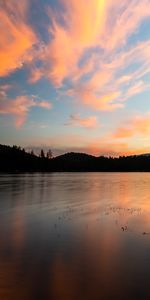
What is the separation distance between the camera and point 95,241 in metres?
18.3

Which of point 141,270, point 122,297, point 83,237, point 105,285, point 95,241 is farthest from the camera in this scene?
point 83,237

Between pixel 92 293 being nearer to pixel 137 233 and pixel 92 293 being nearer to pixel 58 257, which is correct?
pixel 58 257

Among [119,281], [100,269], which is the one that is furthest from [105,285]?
[100,269]

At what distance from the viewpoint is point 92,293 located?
1055 cm

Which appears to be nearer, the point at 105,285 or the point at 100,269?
the point at 105,285

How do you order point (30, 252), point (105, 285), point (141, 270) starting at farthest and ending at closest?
point (30, 252) < point (141, 270) < point (105, 285)

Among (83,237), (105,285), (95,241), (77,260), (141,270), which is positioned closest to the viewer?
(105,285)

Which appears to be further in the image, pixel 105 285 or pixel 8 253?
pixel 8 253

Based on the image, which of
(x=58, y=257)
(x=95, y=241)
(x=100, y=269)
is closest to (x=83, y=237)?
(x=95, y=241)

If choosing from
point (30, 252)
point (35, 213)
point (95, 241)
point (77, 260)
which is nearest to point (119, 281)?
point (77, 260)

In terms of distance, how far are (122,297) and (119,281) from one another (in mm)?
1491

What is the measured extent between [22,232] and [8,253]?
5471 millimetres

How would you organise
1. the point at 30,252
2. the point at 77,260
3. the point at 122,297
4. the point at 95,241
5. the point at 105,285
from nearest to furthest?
the point at 122,297 < the point at 105,285 < the point at 77,260 < the point at 30,252 < the point at 95,241

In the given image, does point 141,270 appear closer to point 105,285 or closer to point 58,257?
point 105,285
